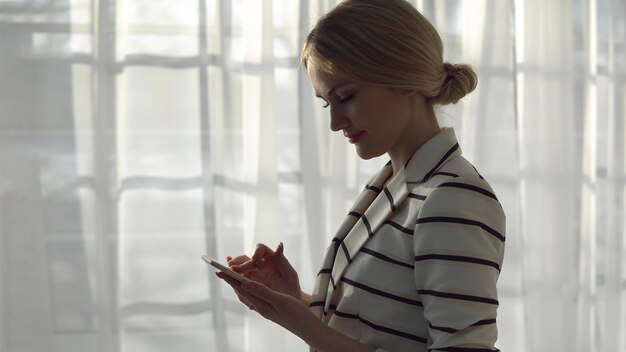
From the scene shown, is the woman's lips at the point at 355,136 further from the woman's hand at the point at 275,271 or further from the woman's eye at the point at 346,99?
the woman's hand at the point at 275,271

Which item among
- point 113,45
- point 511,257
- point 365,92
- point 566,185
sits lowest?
point 511,257

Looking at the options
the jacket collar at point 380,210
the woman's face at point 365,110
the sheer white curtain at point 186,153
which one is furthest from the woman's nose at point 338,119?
the sheer white curtain at point 186,153

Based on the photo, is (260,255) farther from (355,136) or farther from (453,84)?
(453,84)

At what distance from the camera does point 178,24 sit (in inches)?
103

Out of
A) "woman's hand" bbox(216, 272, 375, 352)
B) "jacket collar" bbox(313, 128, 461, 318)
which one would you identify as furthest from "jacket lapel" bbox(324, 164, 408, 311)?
"woman's hand" bbox(216, 272, 375, 352)

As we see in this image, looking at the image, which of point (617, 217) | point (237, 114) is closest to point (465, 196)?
point (237, 114)

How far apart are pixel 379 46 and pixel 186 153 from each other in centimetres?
154

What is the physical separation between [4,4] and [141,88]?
46 cm

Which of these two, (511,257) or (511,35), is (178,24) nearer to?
(511,35)

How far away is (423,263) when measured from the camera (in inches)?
44.1

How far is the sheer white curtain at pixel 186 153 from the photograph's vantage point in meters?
2.53

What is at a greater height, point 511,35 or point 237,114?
point 511,35

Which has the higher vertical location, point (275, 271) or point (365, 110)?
point (365, 110)

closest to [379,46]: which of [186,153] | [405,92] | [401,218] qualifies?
[405,92]
